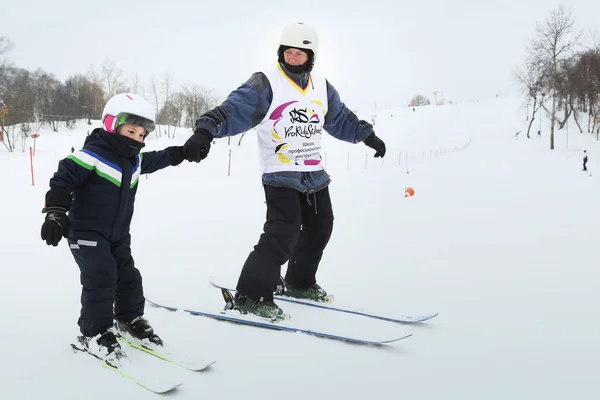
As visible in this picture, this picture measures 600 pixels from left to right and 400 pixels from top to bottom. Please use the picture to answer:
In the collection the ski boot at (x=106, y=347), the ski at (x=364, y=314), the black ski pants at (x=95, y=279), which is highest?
the black ski pants at (x=95, y=279)

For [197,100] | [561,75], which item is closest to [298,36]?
[561,75]

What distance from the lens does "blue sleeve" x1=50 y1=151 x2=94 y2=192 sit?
2.25 m

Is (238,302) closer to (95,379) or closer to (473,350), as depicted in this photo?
(95,379)

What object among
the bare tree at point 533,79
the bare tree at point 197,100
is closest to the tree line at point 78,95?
the bare tree at point 197,100

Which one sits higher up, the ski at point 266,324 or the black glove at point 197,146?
the black glove at point 197,146

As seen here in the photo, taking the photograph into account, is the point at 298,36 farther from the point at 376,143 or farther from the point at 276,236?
the point at 276,236

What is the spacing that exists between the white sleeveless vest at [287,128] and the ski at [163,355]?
144cm

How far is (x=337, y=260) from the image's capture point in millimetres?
4863

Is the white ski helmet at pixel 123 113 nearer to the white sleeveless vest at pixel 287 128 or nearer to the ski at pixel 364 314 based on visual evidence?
the white sleeveless vest at pixel 287 128

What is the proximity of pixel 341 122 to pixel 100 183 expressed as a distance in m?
2.08

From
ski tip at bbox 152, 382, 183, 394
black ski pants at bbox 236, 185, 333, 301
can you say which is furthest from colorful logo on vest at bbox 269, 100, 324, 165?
ski tip at bbox 152, 382, 183, 394

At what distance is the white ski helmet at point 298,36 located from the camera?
3.19m

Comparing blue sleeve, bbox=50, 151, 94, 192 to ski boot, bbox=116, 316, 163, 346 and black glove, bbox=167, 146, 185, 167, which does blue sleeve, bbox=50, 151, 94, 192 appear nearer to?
black glove, bbox=167, 146, 185, 167

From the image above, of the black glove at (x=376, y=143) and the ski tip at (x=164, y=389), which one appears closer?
the ski tip at (x=164, y=389)
